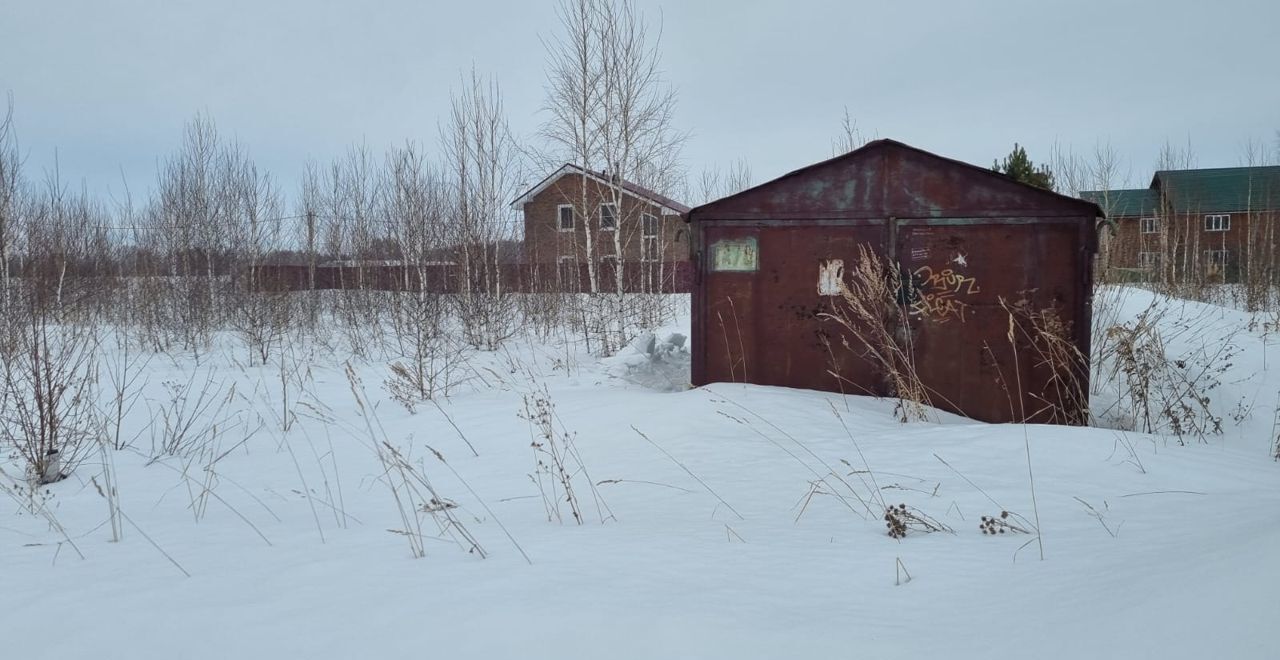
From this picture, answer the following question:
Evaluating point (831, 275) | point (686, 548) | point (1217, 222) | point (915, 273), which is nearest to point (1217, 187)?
point (1217, 222)

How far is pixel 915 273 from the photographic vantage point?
5.85 meters

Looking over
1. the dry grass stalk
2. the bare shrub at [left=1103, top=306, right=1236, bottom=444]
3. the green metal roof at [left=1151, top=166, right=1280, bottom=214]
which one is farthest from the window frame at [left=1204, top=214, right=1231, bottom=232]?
the dry grass stalk

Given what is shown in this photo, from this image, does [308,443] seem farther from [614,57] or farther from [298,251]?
[298,251]

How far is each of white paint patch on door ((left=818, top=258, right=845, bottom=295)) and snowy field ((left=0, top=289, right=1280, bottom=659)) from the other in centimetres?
92

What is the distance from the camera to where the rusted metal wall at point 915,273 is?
18.5 feet

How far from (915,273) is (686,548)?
385 centimetres

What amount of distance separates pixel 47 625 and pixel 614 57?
40.2 feet

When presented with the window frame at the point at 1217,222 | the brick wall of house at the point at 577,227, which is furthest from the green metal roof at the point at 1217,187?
the brick wall of house at the point at 577,227

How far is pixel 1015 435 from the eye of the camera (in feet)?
14.8

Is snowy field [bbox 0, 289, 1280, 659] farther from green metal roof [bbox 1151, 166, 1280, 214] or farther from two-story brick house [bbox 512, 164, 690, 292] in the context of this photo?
green metal roof [bbox 1151, 166, 1280, 214]

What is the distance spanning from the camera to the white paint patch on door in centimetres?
596

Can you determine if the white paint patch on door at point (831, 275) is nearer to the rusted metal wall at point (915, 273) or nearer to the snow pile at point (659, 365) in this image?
the rusted metal wall at point (915, 273)

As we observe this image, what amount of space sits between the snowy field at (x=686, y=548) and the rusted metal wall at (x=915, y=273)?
0.56 meters

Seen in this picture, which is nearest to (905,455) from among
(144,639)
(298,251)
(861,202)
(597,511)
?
(597,511)
